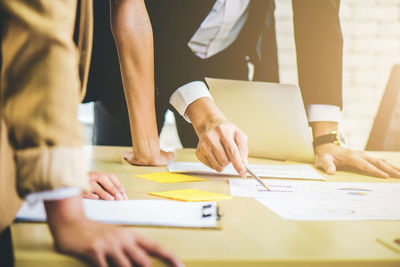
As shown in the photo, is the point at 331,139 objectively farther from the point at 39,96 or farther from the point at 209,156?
the point at 39,96

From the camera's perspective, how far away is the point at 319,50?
1324mm

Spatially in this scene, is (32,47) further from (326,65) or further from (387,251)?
(326,65)

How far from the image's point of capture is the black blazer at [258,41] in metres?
1.24

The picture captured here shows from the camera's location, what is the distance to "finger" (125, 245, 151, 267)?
354mm

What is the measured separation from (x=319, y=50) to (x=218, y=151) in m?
0.70

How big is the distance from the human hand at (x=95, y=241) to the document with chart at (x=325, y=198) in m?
0.24

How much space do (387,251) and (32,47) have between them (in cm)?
43

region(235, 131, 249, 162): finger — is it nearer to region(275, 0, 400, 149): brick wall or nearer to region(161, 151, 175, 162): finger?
region(161, 151, 175, 162): finger

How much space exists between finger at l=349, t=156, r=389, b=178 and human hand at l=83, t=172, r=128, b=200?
64 centimetres

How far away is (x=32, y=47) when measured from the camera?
0.36 metres

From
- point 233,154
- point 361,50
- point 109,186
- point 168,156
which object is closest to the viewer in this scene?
point 109,186

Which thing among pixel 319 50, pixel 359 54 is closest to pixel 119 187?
pixel 319 50

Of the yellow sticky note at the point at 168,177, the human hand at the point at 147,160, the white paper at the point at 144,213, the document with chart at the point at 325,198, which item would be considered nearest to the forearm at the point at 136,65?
the human hand at the point at 147,160

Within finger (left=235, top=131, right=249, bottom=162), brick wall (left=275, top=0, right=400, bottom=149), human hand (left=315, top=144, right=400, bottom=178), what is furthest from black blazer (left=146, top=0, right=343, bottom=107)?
brick wall (left=275, top=0, right=400, bottom=149)
